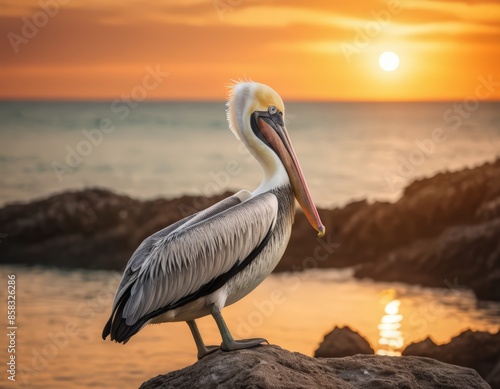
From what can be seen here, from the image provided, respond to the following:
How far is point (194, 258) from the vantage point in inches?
236

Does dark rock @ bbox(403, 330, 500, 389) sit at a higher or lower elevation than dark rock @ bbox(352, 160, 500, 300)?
lower

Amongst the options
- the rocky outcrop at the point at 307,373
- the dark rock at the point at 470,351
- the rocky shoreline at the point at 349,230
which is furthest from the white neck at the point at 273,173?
the rocky shoreline at the point at 349,230

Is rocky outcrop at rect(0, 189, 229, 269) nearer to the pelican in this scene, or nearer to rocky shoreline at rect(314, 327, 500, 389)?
rocky shoreline at rect(314, 327, 500, 389)

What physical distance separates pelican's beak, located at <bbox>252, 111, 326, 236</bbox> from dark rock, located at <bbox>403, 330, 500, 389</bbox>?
3.73 metres

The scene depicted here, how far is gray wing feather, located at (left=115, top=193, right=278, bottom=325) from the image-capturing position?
231 inches

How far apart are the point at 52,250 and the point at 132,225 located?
59.7 inches

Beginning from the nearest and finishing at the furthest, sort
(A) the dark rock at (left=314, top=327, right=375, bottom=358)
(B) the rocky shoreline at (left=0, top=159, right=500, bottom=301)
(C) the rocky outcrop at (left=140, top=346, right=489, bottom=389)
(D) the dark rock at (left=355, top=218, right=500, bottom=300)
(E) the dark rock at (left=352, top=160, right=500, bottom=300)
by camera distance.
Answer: (C) the rocky outcrop at (left=140, top=346, right=489, bottom=389), (A) the dark rock at (left=314, top=327, right=375, bottom=358), (D) the dark rock at (left=355, top=218, right=500, bottom=300), (E) the dark rock at (left=352, top=160, right=500, bottom=300), (B) the rocky shoreline at (left=0, top=159, right=500, bottom=301)

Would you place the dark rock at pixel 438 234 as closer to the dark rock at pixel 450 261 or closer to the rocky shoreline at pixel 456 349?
the dark rock at pixel 450 261

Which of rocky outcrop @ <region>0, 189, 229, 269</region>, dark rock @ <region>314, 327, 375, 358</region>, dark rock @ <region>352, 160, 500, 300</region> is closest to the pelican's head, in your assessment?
dark rock @ <region>314, 327, 375, 358</region>

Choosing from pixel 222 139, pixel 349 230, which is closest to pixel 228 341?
pixel 349 230

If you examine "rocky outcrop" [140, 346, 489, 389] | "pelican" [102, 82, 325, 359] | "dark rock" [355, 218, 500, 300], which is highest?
"dark rock" [355, 218, 500, 300]

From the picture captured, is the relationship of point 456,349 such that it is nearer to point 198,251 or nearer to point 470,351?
point 470,351

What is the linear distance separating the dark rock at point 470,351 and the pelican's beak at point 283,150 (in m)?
3.73

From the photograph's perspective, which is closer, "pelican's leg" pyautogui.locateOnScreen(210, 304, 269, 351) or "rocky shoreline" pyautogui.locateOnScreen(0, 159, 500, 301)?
"pelican's leg" pyautogui.locateOnScreen(210, 304, 269, 351)
